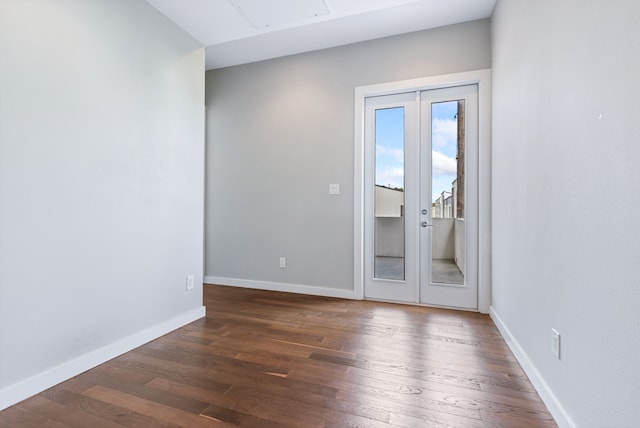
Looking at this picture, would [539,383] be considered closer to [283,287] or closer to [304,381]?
[304,381]

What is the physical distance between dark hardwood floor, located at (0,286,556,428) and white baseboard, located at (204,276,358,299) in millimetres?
Result: 743

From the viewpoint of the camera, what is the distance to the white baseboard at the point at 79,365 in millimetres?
A: 1522

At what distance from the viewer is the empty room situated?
4.09ft

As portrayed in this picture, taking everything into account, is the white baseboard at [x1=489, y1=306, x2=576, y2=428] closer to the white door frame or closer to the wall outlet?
the wall outlet

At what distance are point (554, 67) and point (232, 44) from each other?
3016 millimetres

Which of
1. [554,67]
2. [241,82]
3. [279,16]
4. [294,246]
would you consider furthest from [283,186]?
[554,67]

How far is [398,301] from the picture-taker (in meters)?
3.22

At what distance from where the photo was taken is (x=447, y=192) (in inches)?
121

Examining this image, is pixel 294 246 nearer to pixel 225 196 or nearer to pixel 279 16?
pixel 225 196

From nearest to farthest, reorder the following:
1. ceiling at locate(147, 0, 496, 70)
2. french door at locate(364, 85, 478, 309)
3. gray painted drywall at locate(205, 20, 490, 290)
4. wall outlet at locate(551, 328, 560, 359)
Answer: wall outlet at locate(551, 328, 560, 359)
ceiling at locate(147, 0, 496, 70)
french door at locate(364, 85, 478, 309)
gray painted drywall at locate(205, 20, 490, 290)

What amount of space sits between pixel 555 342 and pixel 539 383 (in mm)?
324

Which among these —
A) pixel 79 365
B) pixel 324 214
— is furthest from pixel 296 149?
pixel 79 365

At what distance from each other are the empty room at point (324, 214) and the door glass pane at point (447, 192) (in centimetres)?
2

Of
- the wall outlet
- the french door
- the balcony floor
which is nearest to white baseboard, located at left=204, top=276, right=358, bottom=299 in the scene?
the french door
